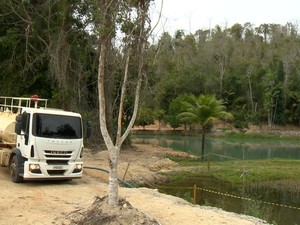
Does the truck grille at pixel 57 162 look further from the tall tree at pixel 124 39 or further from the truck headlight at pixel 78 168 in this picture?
the tall tree at pixel 124 39

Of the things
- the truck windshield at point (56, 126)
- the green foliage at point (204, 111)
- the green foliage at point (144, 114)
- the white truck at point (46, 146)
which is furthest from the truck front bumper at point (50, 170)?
the green foliage at point (204, 111)

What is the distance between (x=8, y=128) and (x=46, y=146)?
2.68 meters

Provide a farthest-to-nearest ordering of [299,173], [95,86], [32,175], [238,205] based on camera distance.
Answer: [95,86] < [299,173] < [238,205] < [32,175]

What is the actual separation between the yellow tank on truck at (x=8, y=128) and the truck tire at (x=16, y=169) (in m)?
1.00

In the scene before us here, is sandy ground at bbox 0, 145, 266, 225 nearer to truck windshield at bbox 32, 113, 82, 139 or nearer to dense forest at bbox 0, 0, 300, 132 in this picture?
truck windshield at bbox 32, 113, 82, 139

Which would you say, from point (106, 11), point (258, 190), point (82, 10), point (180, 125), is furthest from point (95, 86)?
point (180, 125)

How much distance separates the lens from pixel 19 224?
9086mm

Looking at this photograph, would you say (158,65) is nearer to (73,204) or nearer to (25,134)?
(25,134)

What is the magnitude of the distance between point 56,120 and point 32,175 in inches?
68.6

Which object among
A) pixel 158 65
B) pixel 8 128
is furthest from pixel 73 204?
pixel 158 65

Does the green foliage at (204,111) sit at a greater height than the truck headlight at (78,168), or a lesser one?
greater

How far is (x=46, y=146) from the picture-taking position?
12.7 metres

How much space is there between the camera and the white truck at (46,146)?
41.8 feet

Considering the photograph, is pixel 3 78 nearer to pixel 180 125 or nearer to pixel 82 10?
pixel 82 10
